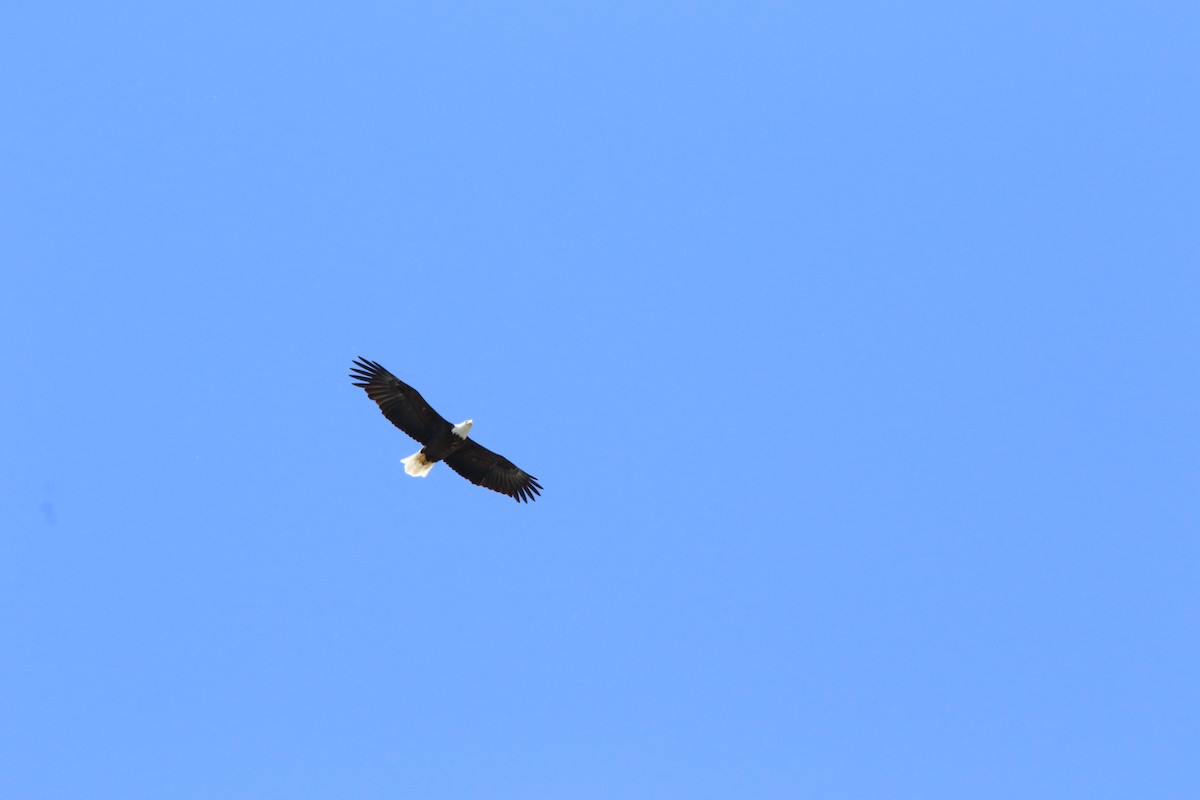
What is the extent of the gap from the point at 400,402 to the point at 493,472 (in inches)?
81.3

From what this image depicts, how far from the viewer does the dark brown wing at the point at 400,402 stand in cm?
2038

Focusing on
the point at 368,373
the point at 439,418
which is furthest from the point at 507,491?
the point at 368,373

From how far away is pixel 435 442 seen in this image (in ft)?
68.1

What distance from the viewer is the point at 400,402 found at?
20.6 meters

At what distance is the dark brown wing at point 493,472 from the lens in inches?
835

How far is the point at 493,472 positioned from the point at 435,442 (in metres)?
1.23

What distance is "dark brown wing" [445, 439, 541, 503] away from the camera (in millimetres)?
21219

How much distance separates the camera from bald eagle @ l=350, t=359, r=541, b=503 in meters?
20.4

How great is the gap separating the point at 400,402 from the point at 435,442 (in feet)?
2.90

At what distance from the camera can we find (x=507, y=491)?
21.3 meters

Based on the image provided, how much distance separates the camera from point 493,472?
21391 millimetres

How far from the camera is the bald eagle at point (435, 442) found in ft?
67.1

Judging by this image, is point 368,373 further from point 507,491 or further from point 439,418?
point 507,491

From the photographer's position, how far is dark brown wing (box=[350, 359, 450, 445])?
66.8 ft
